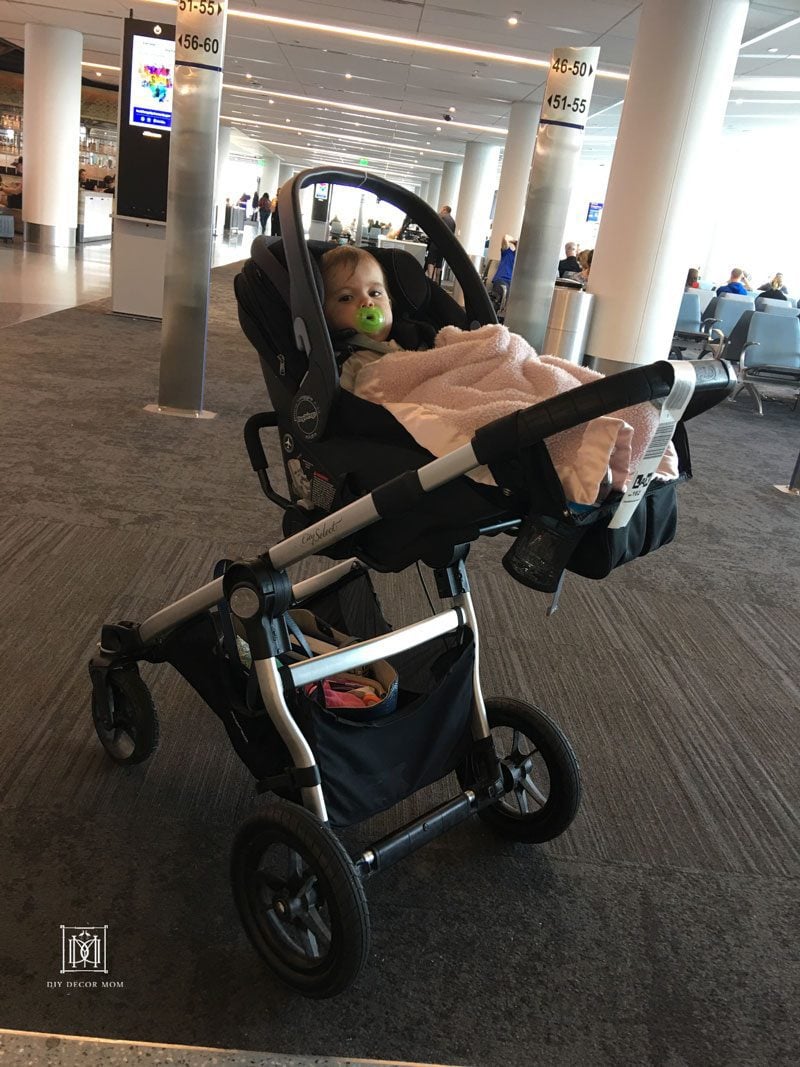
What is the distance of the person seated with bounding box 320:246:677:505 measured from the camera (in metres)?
1.20

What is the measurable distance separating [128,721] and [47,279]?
970 centimetres

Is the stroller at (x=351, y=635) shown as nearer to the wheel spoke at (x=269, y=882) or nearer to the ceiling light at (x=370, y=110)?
the wheel spoke at (x=269, y=882)

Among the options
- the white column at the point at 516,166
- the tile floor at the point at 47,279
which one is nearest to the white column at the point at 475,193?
the white column at the point at 516,166

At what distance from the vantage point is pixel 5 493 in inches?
134

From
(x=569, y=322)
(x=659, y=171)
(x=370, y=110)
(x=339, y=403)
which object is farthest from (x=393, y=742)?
(x=370, y=110)

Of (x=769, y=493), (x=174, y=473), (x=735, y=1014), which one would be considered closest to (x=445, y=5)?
(x=769, y=493)

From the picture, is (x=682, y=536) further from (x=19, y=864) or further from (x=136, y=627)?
(x=19, y=864)

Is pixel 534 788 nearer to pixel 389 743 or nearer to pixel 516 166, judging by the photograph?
pixel 389 743

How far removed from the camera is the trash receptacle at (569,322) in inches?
286

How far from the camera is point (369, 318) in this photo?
1706 mm

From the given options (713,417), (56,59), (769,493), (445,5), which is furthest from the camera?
(56,59)

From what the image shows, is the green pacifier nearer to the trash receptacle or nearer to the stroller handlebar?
the stroller handlebar

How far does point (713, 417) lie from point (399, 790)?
6554mm

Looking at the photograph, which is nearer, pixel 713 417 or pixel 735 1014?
pixel 735 1014
